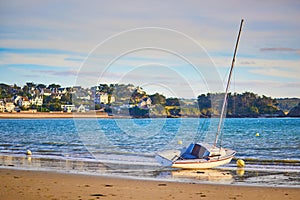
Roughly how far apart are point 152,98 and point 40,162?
37.6 meters

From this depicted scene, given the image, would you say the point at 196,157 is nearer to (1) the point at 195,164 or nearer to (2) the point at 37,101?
(1) the point at 195,164

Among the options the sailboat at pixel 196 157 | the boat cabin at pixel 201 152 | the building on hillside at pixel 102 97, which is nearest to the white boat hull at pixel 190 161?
the sailboat at pixel 196 157

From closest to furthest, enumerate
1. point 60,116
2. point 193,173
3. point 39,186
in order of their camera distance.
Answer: point 39,186, point 193,173, point 60,116

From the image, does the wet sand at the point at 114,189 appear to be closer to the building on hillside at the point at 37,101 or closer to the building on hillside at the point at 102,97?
the building on hillside at the point at 102,97

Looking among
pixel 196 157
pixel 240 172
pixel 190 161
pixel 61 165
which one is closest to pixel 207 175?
pixel 240 172

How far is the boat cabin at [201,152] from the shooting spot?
2630 centimetres

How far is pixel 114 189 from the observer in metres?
17.9

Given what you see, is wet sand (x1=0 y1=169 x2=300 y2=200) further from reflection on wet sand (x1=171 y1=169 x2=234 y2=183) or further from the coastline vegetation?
the coastline vegetation

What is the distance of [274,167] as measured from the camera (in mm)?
27672

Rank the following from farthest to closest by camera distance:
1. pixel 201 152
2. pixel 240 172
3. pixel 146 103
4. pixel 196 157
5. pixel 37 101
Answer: pixel 37 101 < pixel 146 103 < pixel 201 152 < pixel 196 157 < pixel 240 172

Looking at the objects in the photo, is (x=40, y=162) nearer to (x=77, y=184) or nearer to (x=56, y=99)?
(x=77, y=184)

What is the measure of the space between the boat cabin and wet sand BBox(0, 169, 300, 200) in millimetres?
6406

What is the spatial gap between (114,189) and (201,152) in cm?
963

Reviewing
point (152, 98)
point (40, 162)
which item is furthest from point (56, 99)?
point (40, 162)
